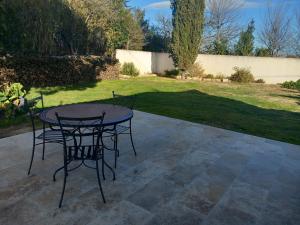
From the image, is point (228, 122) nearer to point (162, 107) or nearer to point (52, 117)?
point (162, 107)

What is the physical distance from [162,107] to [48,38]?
231 inches

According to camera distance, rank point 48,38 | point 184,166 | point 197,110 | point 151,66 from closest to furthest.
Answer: point 184,166 → point 197,110 → point 48,38 → point 151,66

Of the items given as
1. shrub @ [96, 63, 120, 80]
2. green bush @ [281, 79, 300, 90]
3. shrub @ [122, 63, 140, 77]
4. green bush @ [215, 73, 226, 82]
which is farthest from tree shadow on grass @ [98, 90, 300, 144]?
shrub @ [122, 63, 140, 77]

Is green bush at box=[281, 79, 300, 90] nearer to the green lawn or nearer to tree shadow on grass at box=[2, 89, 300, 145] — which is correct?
the green lawn

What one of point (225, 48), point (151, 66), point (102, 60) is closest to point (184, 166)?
point (102, 60)

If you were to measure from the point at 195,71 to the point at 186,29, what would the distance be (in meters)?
2.35

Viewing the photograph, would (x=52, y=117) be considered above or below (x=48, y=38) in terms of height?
below

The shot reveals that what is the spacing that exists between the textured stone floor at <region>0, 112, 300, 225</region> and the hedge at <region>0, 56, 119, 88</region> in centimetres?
508

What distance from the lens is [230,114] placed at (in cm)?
620

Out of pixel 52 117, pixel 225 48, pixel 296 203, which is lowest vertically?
pixel 296 203

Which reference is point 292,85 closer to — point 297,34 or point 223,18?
point 297,34

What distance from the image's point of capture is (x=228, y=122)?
5.40 m

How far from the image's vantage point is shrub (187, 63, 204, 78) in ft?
46.0

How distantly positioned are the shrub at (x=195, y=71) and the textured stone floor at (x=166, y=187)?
33.9 ft
